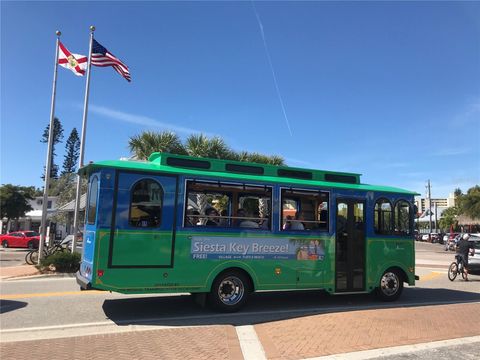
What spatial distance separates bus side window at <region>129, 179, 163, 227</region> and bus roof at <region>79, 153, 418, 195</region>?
1.08ft

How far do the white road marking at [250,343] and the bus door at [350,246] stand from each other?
11.1ft

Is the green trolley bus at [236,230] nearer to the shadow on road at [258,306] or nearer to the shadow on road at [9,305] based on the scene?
the shadow on road at [258,306]

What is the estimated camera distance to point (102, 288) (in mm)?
8133

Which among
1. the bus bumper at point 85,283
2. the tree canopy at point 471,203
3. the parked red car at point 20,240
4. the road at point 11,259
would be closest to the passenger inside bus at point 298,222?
the bus bumper at point 85,283

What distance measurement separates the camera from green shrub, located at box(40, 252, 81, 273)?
16156 mm

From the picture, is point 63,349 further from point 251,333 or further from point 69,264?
point 69,264

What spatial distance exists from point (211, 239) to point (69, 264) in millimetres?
9259

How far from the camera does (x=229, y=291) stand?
9398mm

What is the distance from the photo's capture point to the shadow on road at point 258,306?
857 centimetres

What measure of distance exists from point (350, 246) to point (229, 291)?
3.26 metres

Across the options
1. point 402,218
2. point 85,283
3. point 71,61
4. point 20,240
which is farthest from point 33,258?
point 20,240

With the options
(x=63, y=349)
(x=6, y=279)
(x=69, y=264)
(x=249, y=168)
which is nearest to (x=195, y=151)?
(x=69, y=264)

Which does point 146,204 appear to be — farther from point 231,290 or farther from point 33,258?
point 33,258

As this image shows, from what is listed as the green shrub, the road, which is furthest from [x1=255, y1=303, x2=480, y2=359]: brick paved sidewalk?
the road
